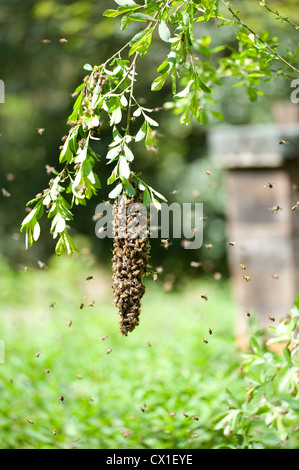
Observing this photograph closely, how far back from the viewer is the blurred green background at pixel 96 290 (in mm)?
2770

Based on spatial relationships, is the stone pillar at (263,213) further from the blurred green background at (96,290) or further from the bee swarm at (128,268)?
the bee swarm at (128,268)

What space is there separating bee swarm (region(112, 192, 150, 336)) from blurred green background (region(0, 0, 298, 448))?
0.69 metres

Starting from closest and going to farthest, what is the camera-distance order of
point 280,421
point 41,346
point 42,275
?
point 280,421
point 41,346
point 42,275

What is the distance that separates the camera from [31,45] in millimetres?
6793

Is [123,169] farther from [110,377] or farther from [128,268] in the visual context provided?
[110,377]

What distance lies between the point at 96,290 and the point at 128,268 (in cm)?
611

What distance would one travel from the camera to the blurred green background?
2770 millimetres

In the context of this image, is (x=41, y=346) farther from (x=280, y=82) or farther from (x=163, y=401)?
(x=280, y=82)

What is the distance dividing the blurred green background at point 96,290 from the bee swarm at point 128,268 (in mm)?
693

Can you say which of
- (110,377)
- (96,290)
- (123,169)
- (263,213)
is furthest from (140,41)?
(96,290)

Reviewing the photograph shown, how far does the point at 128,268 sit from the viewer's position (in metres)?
1.60

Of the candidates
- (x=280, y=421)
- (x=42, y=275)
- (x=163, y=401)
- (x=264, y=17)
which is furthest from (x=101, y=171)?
(x=280, y=421)

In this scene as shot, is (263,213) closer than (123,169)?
No

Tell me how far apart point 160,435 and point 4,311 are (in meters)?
3.20
